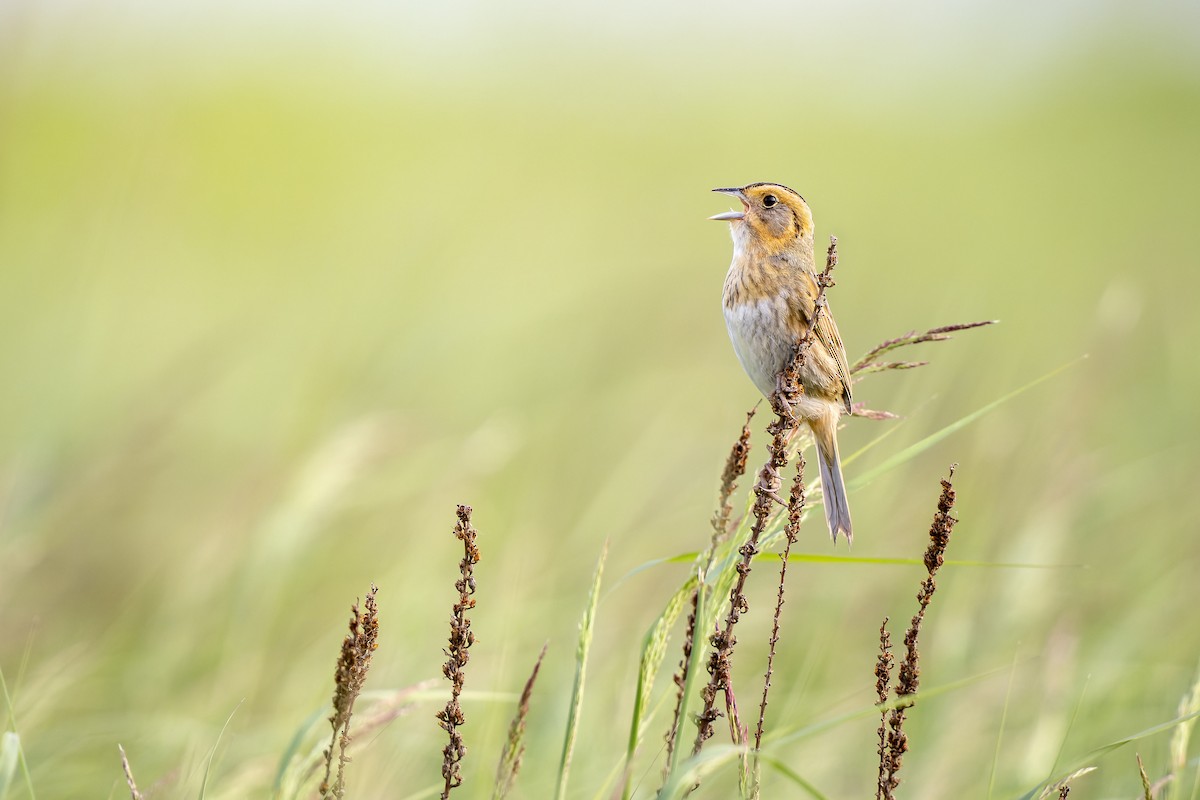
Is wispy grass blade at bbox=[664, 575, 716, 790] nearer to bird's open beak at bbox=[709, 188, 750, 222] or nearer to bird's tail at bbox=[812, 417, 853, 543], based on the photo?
bird's tail at bbox=[812, 417, 853, 543]

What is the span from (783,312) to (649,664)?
4.61 ft

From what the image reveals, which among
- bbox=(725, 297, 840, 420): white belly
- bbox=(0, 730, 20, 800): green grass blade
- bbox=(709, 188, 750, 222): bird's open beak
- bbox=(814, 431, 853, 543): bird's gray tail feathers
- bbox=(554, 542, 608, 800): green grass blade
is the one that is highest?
bbox=(709, 188, 750, 222): bird's open beak

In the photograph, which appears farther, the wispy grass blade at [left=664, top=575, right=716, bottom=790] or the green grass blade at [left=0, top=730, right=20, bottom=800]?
the green grass blade at [left=0, top=730, right=20, bottom=800]

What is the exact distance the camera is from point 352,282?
26.3ft

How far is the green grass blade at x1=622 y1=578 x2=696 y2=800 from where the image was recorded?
161 cm

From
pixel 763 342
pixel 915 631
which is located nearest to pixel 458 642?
pixel 915 631

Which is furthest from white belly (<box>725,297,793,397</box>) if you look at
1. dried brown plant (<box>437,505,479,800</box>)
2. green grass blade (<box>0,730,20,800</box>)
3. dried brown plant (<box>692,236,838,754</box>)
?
green grass blade (<box>0,730,20,800</box>)

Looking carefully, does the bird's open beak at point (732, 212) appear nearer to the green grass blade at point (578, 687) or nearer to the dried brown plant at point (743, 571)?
the dried brown plant at point (743, 571)

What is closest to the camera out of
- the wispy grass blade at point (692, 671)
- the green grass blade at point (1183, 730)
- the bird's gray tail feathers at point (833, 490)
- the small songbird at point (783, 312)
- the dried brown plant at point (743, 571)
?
the wispy grass blade at point (692, 671)

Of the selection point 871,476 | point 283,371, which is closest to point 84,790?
point 871,476

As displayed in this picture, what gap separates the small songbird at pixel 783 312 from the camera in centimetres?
279

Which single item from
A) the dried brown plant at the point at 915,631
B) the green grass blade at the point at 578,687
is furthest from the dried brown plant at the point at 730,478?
the dried brown plant at the point at 915,631

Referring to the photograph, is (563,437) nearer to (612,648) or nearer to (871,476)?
(612,648)

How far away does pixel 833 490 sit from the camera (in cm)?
271
